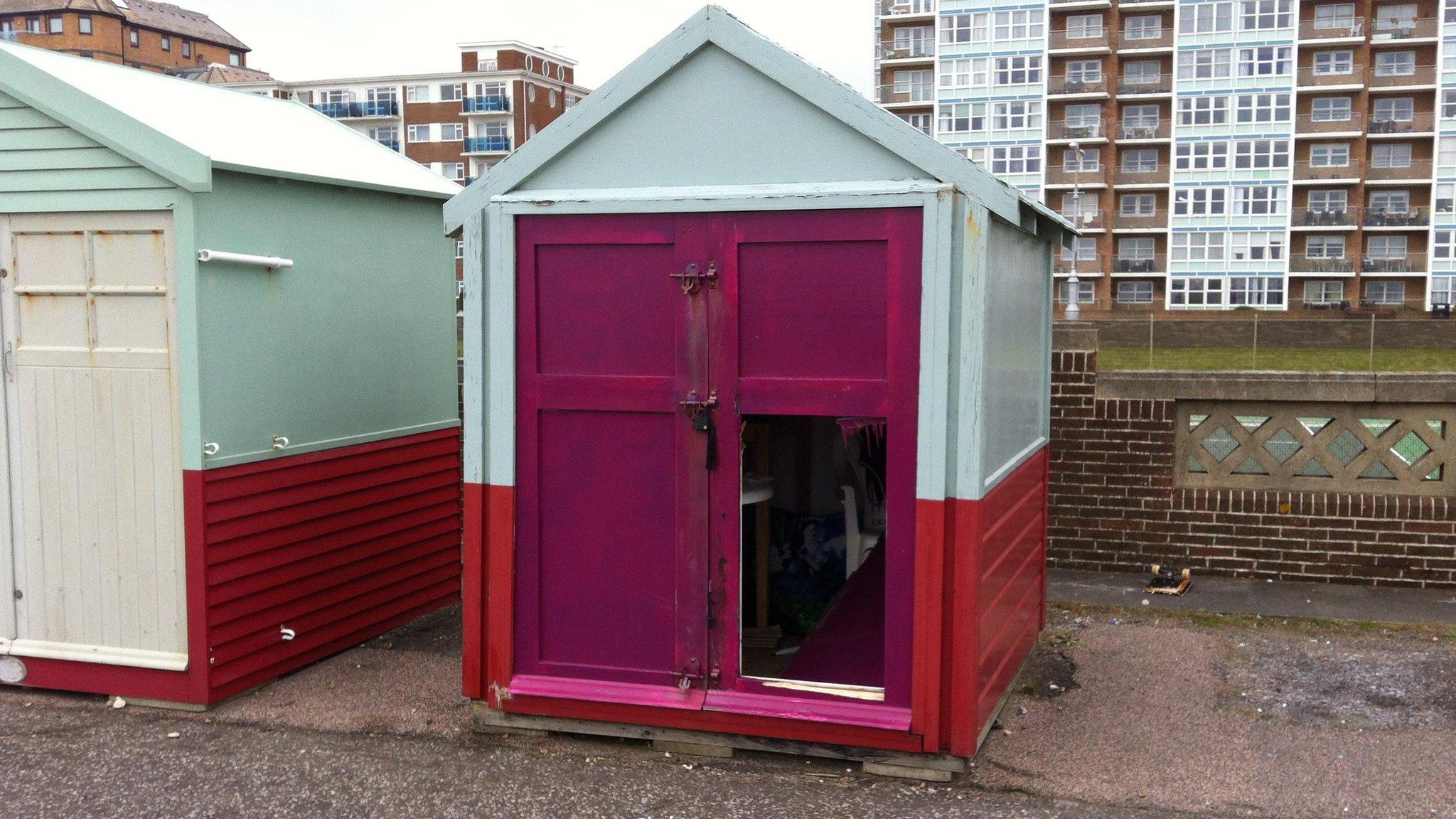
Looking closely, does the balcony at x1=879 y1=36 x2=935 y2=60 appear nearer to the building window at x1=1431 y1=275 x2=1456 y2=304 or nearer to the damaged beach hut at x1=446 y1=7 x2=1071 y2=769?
the building window at x1=1431 y1=275 x2=1456 y2=304

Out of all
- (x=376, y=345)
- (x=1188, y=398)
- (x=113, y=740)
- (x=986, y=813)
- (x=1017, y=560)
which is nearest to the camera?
(x=986, y=813)

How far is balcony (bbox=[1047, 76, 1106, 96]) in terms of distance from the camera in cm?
6419

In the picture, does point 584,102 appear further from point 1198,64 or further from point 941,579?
point 1198,64

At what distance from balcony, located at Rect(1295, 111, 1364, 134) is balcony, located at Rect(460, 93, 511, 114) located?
46652 mm

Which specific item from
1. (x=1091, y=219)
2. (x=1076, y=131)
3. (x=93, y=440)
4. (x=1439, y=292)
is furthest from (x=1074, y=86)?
(x=93, y=440)

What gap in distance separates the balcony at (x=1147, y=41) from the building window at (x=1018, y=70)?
13.8 ft

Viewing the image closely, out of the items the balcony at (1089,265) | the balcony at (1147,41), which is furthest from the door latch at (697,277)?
the balcony at (1147,41)

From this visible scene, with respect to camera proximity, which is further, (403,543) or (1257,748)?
(403,543)

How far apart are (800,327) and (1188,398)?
14.7 feet

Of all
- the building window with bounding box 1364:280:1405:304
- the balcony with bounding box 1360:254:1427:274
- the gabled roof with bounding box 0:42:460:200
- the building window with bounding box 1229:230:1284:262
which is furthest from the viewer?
the building window with bounding box 1229:230:1284:262

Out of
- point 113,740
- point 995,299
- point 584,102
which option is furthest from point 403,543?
point 995,299

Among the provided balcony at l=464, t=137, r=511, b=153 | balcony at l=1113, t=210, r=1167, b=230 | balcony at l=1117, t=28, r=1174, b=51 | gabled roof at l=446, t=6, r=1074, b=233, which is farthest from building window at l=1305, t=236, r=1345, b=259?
gabled roof at l=446, t=6, r=1074, b=233

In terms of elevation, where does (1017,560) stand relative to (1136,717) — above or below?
above

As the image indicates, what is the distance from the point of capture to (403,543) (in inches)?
298
